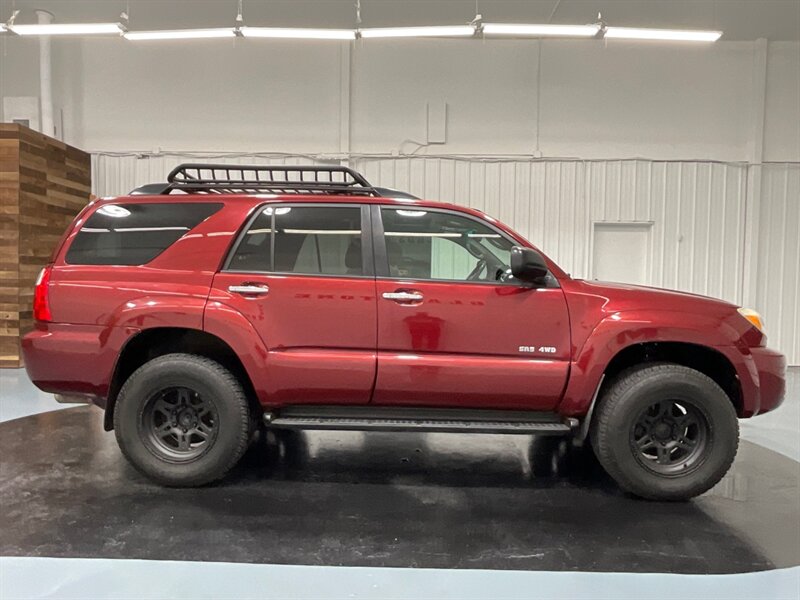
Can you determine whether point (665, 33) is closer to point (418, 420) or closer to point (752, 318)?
point (752, 318)

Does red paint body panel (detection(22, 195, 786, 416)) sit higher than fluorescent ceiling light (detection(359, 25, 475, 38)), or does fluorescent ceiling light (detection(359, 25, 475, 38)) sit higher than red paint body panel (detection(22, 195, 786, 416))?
fluorescent ceiling light (detection(359, 25, 475, 38))

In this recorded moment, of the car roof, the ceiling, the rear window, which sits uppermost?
the ceiling

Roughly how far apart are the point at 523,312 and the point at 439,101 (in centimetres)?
618

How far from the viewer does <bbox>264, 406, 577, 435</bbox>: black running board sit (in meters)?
3.01

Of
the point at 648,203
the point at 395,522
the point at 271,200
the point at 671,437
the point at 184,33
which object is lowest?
the point at 395,522

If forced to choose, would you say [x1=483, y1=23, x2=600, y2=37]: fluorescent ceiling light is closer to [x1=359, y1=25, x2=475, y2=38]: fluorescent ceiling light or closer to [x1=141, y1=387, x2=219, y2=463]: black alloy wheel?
[x1=359, y1=25, x2=475, y2=38]: fluorescent ceiling light

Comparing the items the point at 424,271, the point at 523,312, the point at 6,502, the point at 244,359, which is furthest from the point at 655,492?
the point at 6,502

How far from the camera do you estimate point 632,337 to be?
9.84 ft

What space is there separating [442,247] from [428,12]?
557 cm

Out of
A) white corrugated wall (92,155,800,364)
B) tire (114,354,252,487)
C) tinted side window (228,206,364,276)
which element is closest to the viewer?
tire (114,354,252,487)

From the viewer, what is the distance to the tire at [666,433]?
2984 millimetres

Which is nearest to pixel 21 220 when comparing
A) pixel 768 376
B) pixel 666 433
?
pixel 666 433

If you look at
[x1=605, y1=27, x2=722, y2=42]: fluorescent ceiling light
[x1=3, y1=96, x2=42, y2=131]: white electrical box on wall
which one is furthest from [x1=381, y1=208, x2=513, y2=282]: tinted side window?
[x1=3, y1=96, x2=42, y2=131]: white electrical box on wall

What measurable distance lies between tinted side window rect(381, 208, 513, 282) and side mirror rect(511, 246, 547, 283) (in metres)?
0.17
